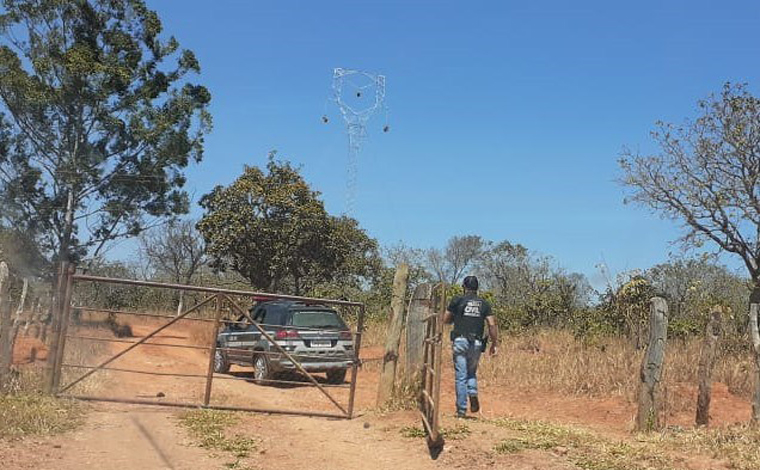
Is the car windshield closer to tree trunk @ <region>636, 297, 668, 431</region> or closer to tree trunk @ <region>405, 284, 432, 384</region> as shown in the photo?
tree trunk @ <region>405, 284, 432, 384</region>

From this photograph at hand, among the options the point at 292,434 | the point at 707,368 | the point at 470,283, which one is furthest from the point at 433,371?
the point at 707,368

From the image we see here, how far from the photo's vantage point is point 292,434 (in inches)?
362

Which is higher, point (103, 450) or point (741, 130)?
point (741, 130)

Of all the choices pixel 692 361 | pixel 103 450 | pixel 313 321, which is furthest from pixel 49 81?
pixel 692 361

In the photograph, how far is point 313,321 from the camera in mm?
14438

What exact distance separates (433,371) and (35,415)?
15.0ft

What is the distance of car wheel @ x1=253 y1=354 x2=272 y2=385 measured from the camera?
14.2m

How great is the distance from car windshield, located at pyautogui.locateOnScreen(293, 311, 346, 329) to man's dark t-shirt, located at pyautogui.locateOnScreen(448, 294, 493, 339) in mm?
5241

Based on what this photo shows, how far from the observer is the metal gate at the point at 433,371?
25.6ft

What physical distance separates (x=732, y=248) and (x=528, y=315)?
6.11 m

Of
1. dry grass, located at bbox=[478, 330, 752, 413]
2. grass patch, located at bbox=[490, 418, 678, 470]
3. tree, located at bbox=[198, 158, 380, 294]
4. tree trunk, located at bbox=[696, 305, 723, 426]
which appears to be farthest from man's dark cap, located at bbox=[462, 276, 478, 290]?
tree, located at bbox=[198, 158, 380, 294]

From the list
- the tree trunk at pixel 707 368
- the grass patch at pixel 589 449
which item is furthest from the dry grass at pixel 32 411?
the tree trunk at pixel 707 368

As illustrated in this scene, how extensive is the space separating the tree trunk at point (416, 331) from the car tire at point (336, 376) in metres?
4.61

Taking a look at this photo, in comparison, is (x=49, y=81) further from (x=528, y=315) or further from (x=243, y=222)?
(x=528, y=315)
